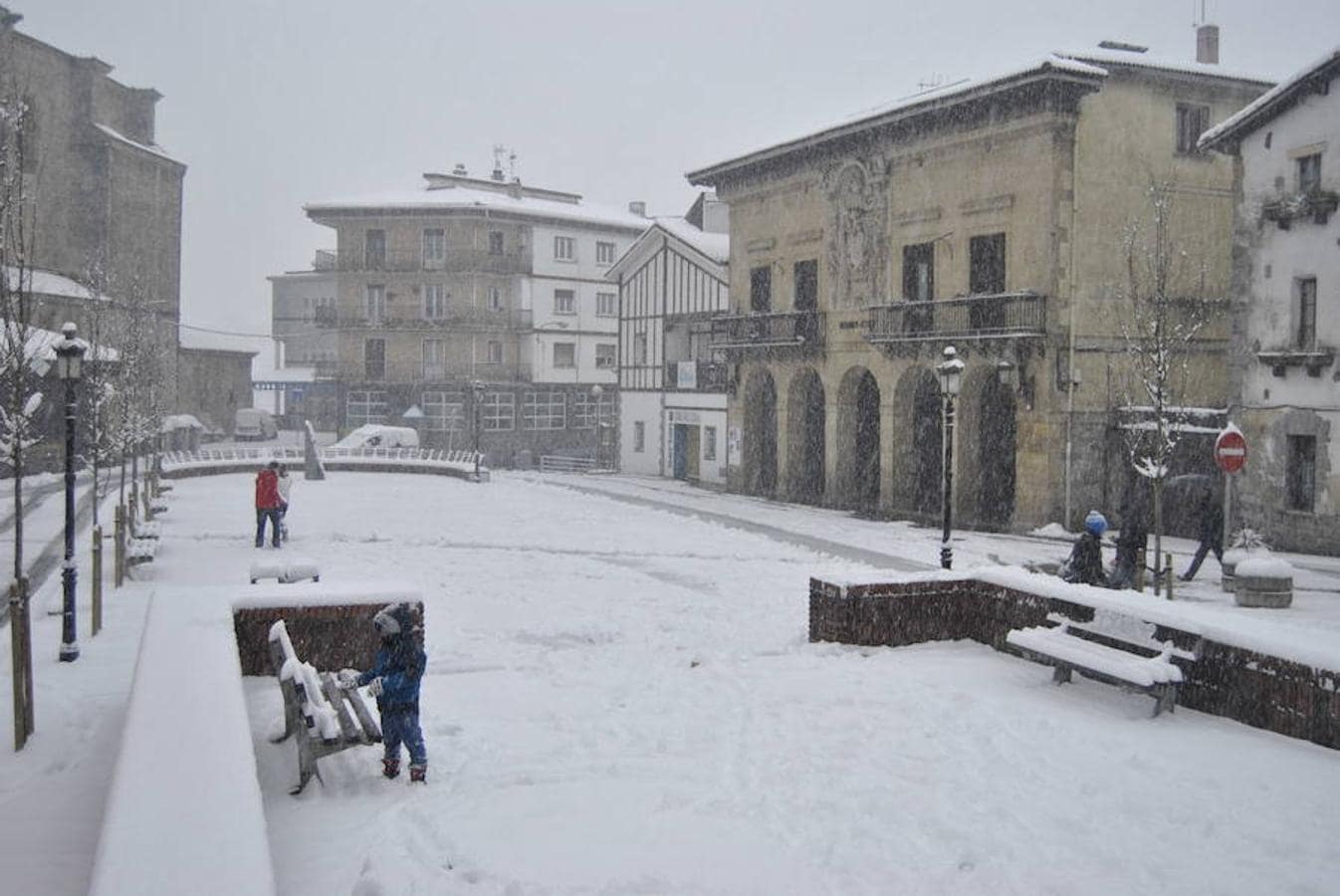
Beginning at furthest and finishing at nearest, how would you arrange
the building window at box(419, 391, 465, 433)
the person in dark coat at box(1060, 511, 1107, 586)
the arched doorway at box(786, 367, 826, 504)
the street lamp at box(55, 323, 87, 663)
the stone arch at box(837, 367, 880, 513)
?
the building window at box(419, 391, 465, 433) → the arched doorway at box(786, 367, 826, 504) → the stone arch at box(837, 367, 880, 513) → the person in dark coat at box(1060, 511, 1107, 586) → the street lamp at box(55, 323, 87, 663)

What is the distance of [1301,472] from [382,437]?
110ft

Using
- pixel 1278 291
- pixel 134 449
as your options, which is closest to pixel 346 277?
pixel 134 449

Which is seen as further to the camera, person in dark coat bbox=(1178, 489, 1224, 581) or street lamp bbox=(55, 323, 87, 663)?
person in dark coat bbox=(1178, 489, 1224, 581)

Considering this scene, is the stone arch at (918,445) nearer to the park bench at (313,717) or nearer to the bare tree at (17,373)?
the bare tree at (17,373)

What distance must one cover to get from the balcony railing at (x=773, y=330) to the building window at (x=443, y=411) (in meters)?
20.8

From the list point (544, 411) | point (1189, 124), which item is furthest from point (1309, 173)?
point (544, 411)

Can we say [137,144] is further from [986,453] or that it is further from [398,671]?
[398,671]

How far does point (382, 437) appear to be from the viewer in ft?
150

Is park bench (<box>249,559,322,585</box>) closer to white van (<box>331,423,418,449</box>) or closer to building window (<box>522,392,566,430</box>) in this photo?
white van (<box>331,423,418,449</box>)

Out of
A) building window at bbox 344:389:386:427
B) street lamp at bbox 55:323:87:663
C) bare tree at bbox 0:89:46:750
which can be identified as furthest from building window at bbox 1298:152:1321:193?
building window at bbox 344:389:386:427

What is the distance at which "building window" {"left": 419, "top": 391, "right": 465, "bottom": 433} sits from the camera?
5306 centimetres

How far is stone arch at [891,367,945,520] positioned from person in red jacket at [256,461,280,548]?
15.1 m

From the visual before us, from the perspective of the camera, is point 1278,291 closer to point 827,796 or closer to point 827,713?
point 827,713

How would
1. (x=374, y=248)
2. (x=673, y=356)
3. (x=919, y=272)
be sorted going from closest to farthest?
(x=919, y=272) < (x=673, y=356) < (x=374, y=248)
